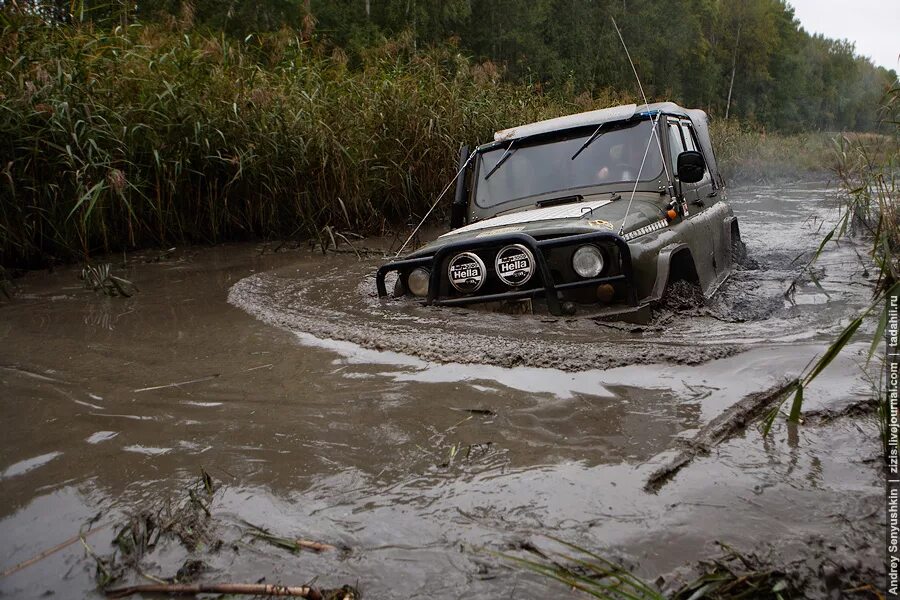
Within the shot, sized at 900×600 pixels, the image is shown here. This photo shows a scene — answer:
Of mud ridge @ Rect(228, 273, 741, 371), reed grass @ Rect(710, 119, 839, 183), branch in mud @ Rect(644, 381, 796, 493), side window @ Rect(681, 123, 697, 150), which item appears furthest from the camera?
reed grass @ Rect(710, 119, 839, 183)

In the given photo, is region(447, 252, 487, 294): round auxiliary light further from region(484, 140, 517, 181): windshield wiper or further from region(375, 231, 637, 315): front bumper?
region(484, 140, 517, 181): windshield wiper

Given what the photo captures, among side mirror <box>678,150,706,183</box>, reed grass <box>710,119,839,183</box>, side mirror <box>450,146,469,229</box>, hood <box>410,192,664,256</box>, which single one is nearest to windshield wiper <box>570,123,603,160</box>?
hood <box>410,192,664,256</box>

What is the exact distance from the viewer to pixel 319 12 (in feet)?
85.1

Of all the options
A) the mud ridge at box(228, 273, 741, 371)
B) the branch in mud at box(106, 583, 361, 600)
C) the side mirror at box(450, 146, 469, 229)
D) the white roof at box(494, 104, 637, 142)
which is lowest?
the branch in mud at box(106, 583, 361, 600)

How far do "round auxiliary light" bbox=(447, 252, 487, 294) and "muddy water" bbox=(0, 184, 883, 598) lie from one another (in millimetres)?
193

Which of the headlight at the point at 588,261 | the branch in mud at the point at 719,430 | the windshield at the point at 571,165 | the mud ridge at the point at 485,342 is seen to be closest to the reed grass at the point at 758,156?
the windshield at the point at 571,165

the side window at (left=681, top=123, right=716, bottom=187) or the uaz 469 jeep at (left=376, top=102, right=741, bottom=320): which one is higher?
the side window at (left=681, top=123, right=716, bottom=187)

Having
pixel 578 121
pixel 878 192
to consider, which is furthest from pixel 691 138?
pixel 878 192

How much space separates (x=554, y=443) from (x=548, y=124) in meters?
3.27

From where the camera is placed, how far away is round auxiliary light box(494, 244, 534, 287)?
398 centimetres

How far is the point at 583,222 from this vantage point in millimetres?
4086

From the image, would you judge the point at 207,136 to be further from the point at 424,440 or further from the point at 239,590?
the point at 239,590

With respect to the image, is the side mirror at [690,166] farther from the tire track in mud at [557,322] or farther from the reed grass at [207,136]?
the reed grass at [207,136]

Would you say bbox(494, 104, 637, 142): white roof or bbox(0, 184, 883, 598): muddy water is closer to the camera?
bbox(0, 184, 883, 598): muddy water
